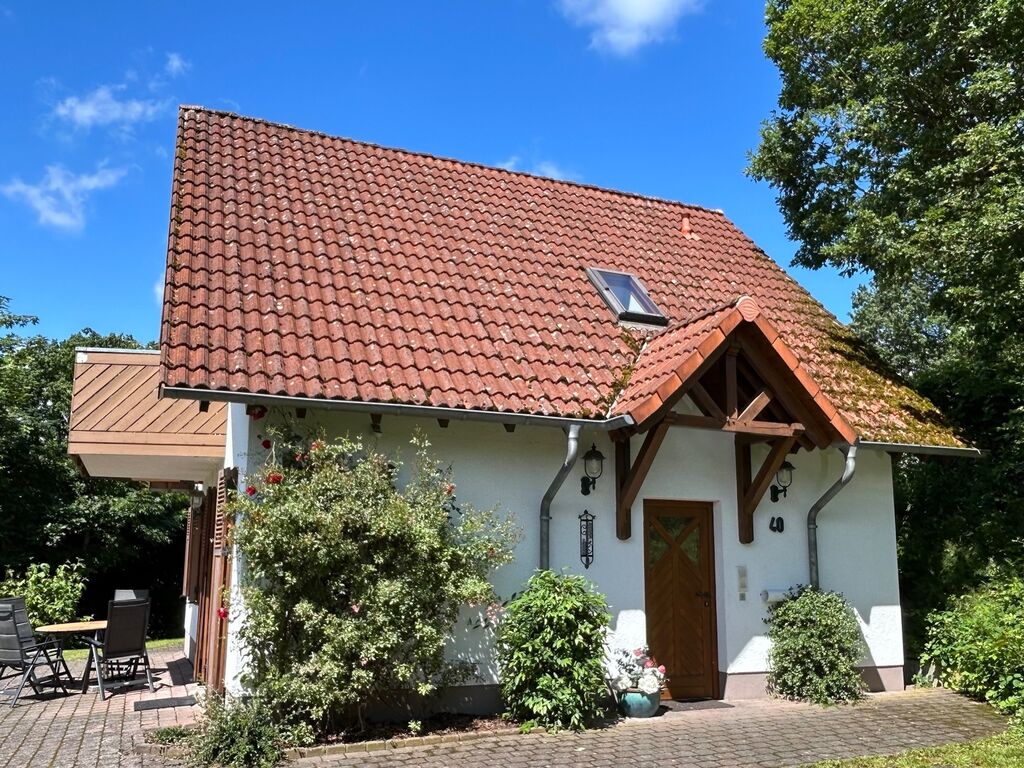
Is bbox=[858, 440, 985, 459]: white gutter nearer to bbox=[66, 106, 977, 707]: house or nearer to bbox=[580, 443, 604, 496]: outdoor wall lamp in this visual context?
bbox=[66, 106, 977, 707]: house

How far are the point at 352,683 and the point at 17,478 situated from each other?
19593mm

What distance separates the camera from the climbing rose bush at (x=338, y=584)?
24.0ft

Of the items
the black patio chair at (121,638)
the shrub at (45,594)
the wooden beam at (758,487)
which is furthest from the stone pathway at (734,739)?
the shrub at (45,594)

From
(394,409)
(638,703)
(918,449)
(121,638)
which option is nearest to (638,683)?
(638,703)

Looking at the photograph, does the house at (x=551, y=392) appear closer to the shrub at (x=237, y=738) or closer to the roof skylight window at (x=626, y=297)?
the roof skylight window at (x=626, y=297)

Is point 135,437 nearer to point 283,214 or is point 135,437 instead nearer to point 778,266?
point 283,214

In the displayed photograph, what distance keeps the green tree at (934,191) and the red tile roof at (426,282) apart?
1.47 m

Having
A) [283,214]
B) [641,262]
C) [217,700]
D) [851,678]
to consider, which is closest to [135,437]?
[283,214]

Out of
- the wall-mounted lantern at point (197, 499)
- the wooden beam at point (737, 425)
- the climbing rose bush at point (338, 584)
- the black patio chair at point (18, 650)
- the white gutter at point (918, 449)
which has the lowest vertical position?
the black patio chair at point (18, 650)

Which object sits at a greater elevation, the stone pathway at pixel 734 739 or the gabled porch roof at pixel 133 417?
the gabled porch roof at pixel 133 417

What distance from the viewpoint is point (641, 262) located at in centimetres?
1256

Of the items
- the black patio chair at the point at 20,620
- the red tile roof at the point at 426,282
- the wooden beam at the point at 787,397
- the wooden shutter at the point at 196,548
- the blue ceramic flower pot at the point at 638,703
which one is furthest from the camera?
the wooden shutter at the point at 196,548

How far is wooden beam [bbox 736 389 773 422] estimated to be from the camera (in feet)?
30.6

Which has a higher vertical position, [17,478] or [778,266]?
[778,266]
